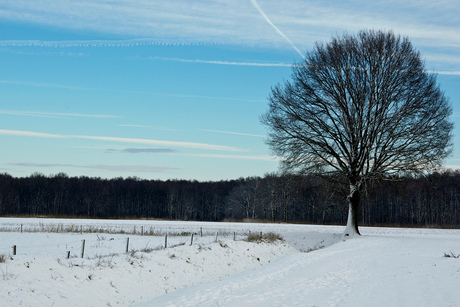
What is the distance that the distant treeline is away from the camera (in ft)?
314

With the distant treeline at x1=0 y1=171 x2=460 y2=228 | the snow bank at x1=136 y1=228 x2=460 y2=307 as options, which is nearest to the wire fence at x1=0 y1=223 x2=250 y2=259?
the snow bank at x1=136 y1=228 x2=460 y2=307

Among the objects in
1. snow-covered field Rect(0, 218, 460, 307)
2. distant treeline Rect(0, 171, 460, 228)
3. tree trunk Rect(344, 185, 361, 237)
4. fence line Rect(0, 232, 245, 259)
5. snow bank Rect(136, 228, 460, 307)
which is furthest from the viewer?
distant treeline Rect(0, 171, 460, 228)

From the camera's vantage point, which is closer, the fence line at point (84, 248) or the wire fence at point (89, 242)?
the fence line at point (84, 248)

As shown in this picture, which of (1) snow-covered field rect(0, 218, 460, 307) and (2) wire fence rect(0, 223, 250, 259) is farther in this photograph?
(2) wire fence rect(0, 223, 250, 259)

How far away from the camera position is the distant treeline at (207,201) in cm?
9575

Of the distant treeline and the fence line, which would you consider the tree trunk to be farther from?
the distant treeline

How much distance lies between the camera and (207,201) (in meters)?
124

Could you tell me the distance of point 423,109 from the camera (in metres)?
33.3

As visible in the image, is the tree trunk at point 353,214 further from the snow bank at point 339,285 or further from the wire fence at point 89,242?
the snow bank at point 339,285

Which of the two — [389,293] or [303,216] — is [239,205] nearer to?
[303,216]

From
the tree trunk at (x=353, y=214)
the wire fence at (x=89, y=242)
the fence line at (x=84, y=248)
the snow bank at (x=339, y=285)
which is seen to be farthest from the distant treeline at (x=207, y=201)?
the snow bank at (x=339, y=285)

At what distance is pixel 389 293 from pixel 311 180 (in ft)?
72.6

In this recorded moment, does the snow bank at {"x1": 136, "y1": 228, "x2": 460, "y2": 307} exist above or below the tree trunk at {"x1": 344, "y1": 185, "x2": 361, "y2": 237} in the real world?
below

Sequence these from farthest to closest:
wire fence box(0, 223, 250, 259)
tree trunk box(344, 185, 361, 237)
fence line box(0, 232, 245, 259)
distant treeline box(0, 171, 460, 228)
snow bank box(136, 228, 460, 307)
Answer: distant treeline box(0, 171, 460, 228) < tree trunk box(344, 185, 361, 237) < wire fence box(0, 223, 250, 259) < fence line box(0, 232, 245, 259) < snow bank box(136, 228, 460, 307)
